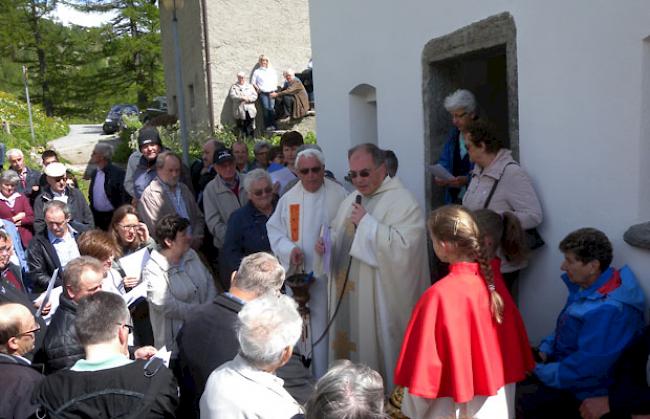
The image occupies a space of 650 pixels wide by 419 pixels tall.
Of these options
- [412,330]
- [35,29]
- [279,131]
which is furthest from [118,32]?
[412,330]

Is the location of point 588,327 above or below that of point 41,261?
below

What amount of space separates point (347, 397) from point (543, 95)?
9.43 feet

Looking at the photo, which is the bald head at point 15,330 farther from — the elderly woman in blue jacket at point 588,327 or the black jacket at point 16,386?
the elderly woman in blue jacket at point 588,327

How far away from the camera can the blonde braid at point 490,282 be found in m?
2.74

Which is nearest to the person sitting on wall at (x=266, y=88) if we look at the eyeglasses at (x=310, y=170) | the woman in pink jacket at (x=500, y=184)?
the eyeglasses at (x=310, y=170)

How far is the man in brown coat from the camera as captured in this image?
5.48m

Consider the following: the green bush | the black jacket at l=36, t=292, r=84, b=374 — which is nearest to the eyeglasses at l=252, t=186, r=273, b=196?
the black jacket at l=36, t=292, r=84, b=374

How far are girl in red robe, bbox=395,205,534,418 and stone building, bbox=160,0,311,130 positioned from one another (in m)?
13.0

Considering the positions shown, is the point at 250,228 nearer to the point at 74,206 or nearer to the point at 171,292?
the point at 171,292

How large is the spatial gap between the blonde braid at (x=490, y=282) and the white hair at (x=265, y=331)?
919 millimetres

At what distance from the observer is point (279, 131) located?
14.3 meters

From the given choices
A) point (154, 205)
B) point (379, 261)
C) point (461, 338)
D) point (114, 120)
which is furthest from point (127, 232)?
point (114, 120)

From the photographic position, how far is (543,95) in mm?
4031

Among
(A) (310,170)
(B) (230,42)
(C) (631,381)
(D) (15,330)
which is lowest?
(C) (631,381)
